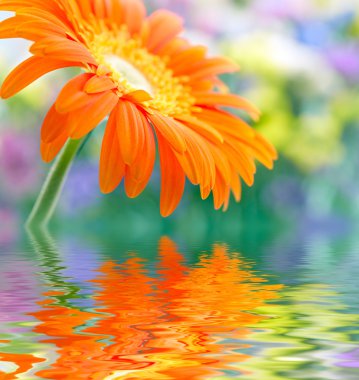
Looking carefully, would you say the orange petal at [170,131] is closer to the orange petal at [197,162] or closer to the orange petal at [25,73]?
the orange petal at [197,162]

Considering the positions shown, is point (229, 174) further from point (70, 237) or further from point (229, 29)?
point (229, 29)

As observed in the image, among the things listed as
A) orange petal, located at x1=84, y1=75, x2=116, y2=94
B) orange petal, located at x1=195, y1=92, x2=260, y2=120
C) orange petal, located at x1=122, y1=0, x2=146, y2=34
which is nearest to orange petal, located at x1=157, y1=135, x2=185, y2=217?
orange petal, located at x1=84, y1=75, x2=116, y2=94

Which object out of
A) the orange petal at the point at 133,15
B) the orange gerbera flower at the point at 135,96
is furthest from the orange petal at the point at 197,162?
the orange petal at the point at 133,15

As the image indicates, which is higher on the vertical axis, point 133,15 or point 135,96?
point 133,15

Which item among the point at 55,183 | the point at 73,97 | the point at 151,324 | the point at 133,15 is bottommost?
the point at 151,324

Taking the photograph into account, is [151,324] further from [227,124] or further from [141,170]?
[227,124]

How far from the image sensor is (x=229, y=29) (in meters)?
3.17

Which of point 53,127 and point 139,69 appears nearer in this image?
point 53,127

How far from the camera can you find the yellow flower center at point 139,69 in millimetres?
1301

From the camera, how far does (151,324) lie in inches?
35.2

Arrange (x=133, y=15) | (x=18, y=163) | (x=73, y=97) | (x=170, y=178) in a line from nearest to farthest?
(x=73, y=97) < (x=170, y=178) < (x=133, y=15) < (x=18, y=163)

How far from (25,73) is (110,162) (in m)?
0.16

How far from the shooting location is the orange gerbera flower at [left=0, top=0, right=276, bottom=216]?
1.08m

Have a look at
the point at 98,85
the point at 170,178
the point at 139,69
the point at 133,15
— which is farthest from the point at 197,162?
the point at 133,15
